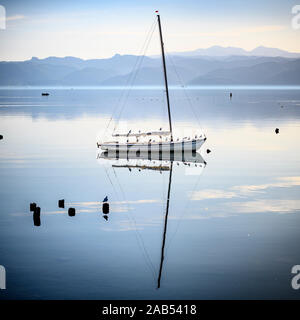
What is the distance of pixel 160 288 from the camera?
70.3ft

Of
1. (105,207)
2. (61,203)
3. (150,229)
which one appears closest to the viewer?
(150,229)

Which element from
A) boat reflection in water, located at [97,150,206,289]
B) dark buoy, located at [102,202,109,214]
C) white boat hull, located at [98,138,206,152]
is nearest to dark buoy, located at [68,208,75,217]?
dark buoy, located at [102,202,109,214]

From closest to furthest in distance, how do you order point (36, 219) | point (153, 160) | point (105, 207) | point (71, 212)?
point (36, 219), point (71, 212), point (105, 207), point (153, 160)

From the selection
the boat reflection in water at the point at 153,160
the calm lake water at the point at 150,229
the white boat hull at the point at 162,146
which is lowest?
the calm lake water at the point at 150,229

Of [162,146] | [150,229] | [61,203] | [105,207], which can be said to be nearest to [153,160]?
[162,146]

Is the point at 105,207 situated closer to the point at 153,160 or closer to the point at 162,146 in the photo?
the point at 153,160

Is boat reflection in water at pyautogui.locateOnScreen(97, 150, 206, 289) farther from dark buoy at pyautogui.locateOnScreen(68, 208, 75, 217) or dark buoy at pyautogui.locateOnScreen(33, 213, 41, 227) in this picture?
dark buoy at pyautogui.locateOnScreen(33, 213, 41, 227)

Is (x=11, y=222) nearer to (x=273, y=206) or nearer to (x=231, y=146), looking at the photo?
(x=273, y=206)

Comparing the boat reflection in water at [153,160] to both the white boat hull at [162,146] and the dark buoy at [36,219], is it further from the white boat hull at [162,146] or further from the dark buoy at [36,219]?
the dark buoy at [36,219]

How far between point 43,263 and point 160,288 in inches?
214

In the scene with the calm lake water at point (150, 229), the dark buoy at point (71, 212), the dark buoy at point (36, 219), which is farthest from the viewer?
the dark buoy at point (71, 212)

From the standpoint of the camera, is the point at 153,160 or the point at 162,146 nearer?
the point at 153,160

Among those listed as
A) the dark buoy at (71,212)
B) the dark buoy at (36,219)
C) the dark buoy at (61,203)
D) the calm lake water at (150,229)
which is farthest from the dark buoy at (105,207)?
the dark buoy at (36,219)
